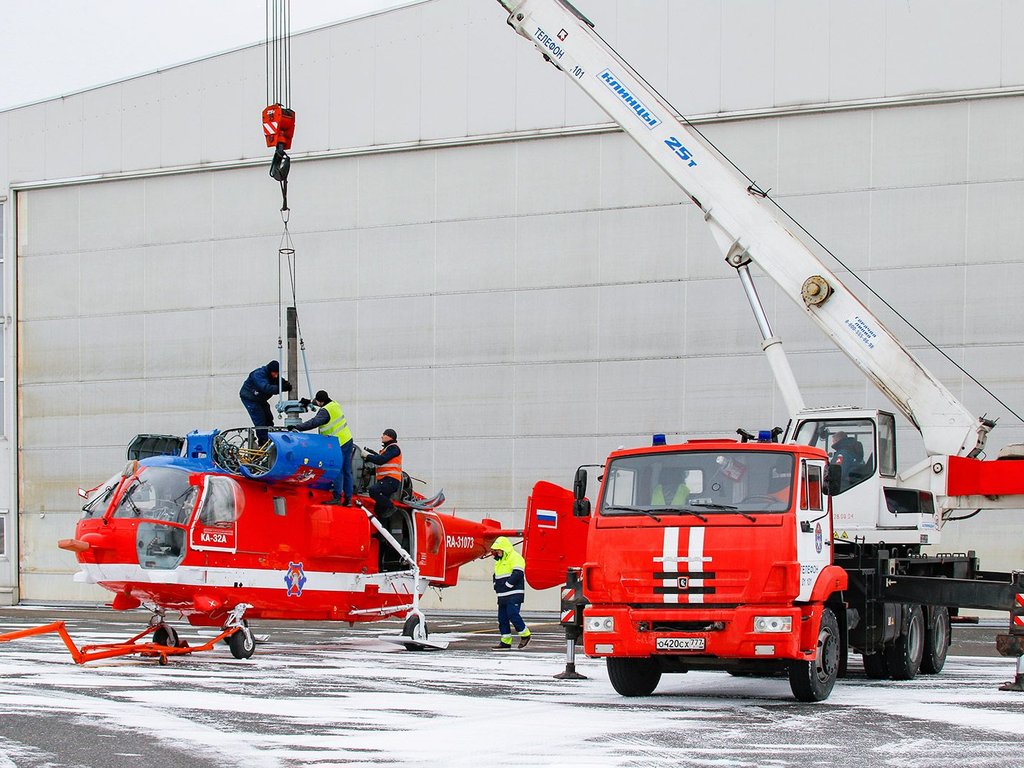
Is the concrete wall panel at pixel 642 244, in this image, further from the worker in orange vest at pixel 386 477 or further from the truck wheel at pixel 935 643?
the truck wheel at pixel 935 643

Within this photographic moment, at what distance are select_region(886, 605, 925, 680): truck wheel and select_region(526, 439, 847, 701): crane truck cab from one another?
6.17ft

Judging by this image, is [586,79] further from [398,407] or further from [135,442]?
[398,407]

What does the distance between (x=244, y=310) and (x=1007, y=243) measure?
52.0 feet

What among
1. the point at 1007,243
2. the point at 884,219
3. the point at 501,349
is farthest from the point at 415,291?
the point at 1007,243

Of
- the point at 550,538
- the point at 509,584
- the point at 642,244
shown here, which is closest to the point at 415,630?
the point at 509,584

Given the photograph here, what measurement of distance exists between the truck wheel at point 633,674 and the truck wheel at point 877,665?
285cm

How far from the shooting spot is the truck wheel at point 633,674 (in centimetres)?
1316

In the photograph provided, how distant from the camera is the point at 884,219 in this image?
25.7 meters

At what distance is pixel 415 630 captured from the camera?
18609 millimetres

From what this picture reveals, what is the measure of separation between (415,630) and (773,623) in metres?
7.50

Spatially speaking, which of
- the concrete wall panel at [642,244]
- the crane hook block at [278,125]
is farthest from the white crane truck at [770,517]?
Result: the concrete wall panel at [642,244]

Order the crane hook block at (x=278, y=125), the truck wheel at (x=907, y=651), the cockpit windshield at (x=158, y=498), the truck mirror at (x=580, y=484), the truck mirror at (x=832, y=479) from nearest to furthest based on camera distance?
the truck mirror at (x=580, y=484)
the truck mirror at (x=832, y=479)
the truck wheel at (x=907, y=651)
the cockpit windshield at (x=158, y=498)
the crane hook block at (x=278, y=125)

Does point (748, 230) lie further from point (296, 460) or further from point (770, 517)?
point (296, 460)

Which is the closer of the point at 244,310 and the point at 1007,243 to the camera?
the point at 1007,243
